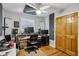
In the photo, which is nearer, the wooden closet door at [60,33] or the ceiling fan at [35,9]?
the ceiling fan at [35,9]

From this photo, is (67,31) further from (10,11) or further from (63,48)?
(10,11)

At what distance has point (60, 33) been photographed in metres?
2.19

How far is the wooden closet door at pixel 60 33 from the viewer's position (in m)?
2.09

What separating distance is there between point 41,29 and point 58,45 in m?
0.55

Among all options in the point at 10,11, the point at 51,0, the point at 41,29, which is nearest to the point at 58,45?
the point at 41,29

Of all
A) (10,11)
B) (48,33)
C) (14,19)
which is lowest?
(48,33)

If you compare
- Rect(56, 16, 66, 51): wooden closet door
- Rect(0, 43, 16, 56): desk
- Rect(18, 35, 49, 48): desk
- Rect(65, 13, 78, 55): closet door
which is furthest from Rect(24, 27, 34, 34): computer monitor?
Rect(65, 13, 78, 55): closet door

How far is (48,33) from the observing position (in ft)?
7.08

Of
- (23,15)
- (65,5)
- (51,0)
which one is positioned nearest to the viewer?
(51,0)

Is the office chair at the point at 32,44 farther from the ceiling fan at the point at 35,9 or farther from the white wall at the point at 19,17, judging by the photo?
the ceiling fan at the point at 35,9

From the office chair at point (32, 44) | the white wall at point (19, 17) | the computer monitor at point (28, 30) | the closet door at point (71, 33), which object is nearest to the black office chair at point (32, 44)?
the office chair at point (32, 44)

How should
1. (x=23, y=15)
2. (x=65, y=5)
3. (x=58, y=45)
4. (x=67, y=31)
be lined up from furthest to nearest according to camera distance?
(x=58, y=45), (x=67, y=31), (x=23, y=15), (x=65, y=5)

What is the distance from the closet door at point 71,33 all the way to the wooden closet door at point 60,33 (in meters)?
0.09

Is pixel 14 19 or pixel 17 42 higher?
pixel 14 19
